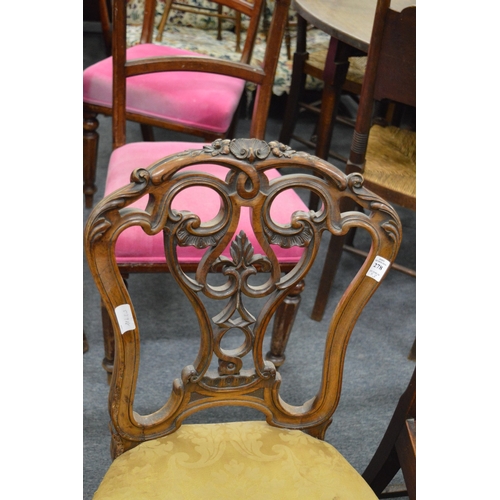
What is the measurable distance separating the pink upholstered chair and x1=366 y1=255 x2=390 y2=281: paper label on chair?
1.40 ft

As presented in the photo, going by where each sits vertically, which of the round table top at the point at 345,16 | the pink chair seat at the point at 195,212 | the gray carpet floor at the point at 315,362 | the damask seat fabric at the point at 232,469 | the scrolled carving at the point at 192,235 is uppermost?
the round table top at the point at 345,16

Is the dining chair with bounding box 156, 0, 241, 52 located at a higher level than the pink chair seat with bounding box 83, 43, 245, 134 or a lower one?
higher

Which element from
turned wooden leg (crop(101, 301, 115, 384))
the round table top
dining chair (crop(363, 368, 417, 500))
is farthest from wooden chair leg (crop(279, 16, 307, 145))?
dining chair (crop(363, 368, 417, 500))

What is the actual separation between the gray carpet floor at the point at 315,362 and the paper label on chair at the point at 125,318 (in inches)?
25.5

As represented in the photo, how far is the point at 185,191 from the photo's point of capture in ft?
4.14

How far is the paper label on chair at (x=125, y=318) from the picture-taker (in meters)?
0.78

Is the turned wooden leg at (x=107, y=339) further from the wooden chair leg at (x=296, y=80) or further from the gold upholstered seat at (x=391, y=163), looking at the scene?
the wooden chair leg at (x=296, y=80)

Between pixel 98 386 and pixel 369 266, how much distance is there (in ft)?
3.11

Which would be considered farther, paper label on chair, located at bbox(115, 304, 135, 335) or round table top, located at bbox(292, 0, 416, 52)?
round table top, located at bbox(292, 0, 416, 52)

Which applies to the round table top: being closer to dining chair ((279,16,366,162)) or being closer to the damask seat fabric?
dining chair ((279,16,366,162))

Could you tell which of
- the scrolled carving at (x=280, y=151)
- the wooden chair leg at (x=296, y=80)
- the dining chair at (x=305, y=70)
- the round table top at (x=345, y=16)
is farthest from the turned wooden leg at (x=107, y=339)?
the wooden chair leg at (x=296, y=80)

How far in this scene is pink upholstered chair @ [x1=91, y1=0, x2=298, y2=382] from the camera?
1.23 metres

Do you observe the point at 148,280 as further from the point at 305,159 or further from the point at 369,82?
the point at 305,159

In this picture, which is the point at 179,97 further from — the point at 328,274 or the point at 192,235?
the point at 192,235
